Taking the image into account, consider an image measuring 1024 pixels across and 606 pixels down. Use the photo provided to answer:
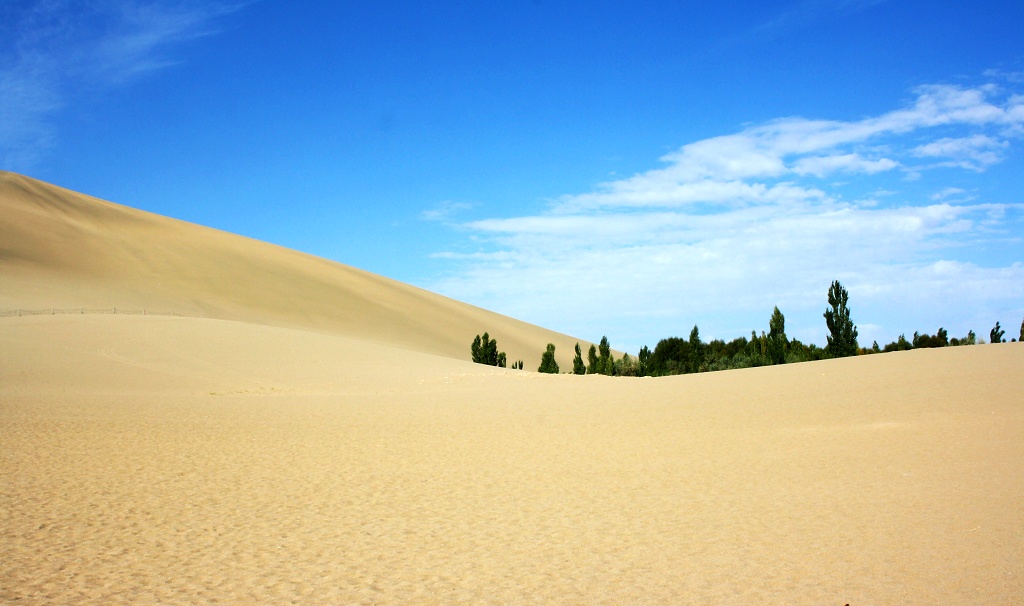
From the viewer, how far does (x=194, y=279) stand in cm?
6619

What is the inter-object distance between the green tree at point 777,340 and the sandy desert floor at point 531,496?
17.5 metres

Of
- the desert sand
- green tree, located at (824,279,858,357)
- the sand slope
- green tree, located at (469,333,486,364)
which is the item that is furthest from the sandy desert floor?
the sand slope

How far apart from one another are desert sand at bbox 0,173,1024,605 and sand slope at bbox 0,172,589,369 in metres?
30.7

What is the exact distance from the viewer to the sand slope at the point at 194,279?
5678cm

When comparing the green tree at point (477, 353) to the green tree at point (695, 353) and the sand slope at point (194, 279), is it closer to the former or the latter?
the sand slope at point (194, 279)

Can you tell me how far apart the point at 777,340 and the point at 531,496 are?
111 feet

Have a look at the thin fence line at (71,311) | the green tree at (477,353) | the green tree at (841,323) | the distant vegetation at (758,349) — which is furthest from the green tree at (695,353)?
the thin fence line at (71,311)

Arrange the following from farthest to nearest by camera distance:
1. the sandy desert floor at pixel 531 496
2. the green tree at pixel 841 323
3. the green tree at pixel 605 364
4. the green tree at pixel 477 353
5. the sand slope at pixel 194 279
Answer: the green tree at pixel 477 353
the sand slope at pixel 194 279
the green tree at pixel 605 364
the green tree at pixel 841 323
the sandy desert floor at pixel 531 496

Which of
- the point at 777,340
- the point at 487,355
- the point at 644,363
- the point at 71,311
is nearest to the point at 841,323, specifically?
the point at 777,340

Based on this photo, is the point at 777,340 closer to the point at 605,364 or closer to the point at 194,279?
the point at 605,364

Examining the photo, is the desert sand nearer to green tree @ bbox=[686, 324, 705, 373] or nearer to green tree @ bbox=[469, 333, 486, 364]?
green tree @ bbox=[686, 324, 705, 373]

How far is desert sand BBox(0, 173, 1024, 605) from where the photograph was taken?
6.85m

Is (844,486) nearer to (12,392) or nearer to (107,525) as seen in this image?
(107,525)

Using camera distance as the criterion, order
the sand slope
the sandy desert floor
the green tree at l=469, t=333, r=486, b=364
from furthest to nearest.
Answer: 1. the green tree at l=469, t=333, r=486, b=364
2. the sand slope
3. the sandy desert floor
